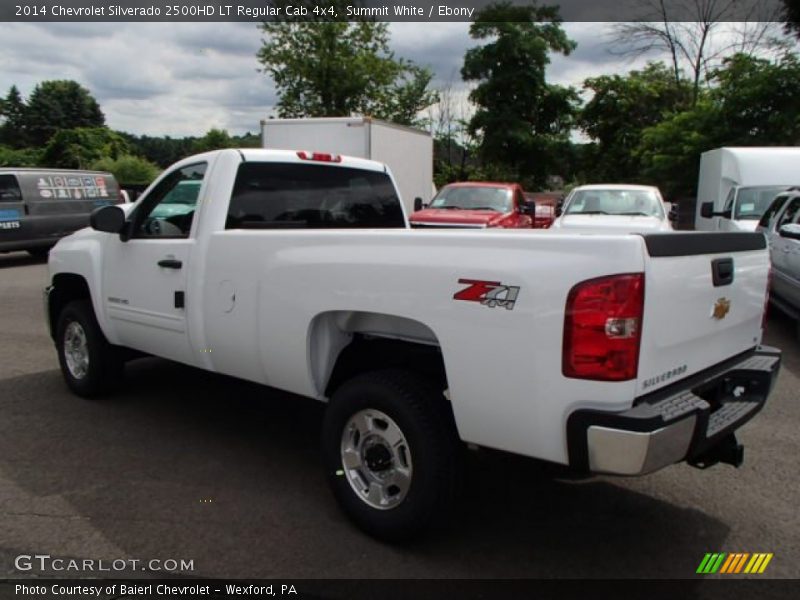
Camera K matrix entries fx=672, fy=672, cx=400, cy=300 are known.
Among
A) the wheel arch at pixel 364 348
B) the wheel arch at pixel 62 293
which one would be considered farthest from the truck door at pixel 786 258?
the wheel arch at pixel 62 293

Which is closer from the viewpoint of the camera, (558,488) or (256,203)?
(558,488)

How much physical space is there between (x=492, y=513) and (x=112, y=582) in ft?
6.09

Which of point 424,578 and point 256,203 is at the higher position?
point 256,203

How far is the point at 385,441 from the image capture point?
Result: 124 inches

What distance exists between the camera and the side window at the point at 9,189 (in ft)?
46.9

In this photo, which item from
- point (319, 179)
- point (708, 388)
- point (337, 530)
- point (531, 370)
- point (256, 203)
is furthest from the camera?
point (319, 179)

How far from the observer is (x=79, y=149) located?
6050cm

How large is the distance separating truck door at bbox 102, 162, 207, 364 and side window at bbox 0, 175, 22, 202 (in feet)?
37.5

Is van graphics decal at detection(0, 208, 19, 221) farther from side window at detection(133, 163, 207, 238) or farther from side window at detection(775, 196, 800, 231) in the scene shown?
side window at detection(775, 196, 800, 231)

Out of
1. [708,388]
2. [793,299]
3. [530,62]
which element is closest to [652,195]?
[793,299]

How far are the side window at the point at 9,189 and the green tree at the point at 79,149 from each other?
4688 cm

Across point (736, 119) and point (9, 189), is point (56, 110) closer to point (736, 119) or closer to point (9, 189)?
point (9, 189)

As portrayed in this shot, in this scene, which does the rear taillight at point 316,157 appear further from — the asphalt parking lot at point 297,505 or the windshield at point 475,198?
the windshield at point 475,198

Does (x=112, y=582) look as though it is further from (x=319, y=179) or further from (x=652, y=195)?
(x=652, y=195)
